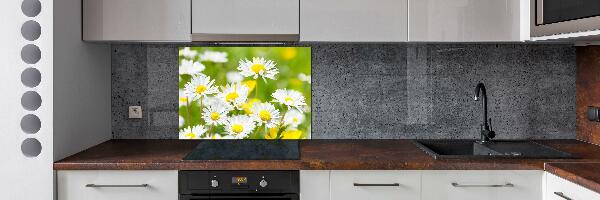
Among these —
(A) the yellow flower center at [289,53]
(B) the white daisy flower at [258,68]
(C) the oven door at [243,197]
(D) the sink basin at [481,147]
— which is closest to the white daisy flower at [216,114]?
(B) the white daisy flower at [258,68]

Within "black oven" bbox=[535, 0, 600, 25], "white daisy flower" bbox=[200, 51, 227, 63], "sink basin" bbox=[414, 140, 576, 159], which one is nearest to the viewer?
"black oven" bbox=[535, 0, 600, 25]

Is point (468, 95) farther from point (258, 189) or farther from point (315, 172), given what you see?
point (258, 189)

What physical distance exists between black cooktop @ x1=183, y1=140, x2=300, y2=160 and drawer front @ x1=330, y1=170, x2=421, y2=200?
0.20 metres

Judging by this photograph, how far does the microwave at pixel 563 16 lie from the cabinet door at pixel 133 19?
1.52 m

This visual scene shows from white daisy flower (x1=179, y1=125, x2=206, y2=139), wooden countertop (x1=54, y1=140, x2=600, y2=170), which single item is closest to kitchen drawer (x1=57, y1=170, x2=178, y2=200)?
wooden countertop (x1=54, y1=140, x2=600, y2=170)

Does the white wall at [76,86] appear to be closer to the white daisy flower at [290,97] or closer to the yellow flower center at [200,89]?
the yellow flower center at [200,89]

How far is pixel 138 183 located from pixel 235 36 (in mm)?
766
